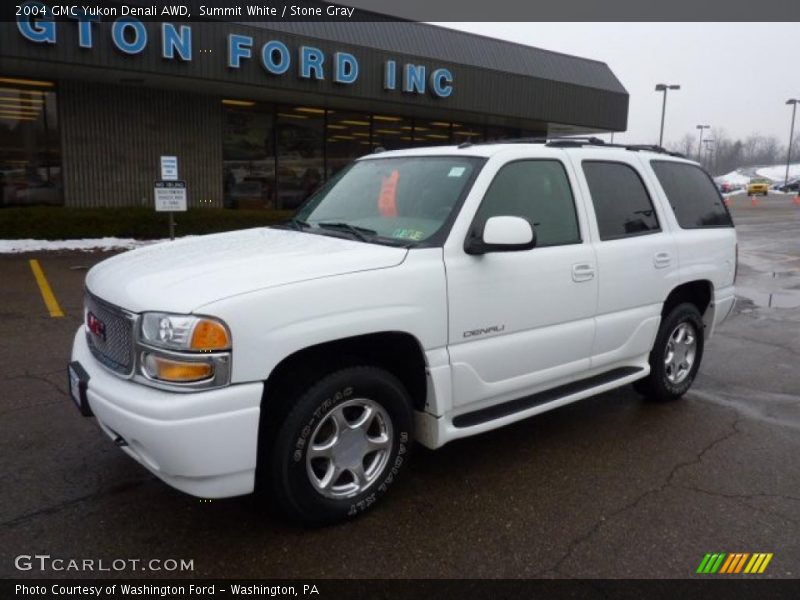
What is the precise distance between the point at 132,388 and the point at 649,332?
3.46 meters

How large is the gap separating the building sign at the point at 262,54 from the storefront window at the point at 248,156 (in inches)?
110

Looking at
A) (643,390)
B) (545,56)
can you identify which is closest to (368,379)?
(643,390)

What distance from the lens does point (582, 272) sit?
403 centimetres

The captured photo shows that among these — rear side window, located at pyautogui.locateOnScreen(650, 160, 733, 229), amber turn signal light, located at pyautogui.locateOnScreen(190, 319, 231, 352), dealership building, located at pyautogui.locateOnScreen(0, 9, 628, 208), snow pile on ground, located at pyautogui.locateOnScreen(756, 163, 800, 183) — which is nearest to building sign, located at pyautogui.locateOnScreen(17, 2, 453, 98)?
dealership building, located at pyautogui.locateOnScreen(0, 9, 628, 208)

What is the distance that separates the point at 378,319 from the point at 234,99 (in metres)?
14.7

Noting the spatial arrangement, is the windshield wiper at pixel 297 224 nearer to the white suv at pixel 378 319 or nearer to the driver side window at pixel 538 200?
the white suv at pixel 378 319

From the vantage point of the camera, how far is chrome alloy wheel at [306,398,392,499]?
313 centimetres

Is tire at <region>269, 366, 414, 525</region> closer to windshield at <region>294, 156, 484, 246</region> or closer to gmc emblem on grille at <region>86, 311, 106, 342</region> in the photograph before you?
windshield at <region>294, 156, 484, 246</region>

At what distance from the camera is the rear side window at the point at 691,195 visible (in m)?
5.03

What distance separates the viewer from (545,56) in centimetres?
2041

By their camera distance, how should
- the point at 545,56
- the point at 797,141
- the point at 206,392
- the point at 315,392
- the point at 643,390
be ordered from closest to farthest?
1. the point at 206,392
2. the point at 315,392
3. the point at 643,390
4. the point at 545,56
5. the point at 797,141

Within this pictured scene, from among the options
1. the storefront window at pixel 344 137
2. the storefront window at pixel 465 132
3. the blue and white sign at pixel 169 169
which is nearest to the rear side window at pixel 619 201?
the blue and white sign at pixel 169 169

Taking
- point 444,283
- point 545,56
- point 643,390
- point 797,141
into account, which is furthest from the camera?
point 797,141

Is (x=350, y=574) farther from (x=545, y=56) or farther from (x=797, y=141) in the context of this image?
(x=797, y=141)
